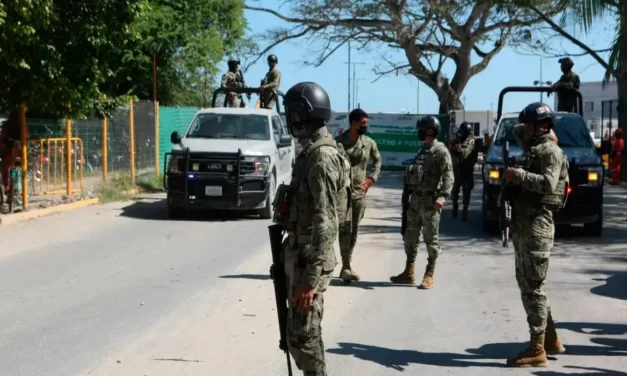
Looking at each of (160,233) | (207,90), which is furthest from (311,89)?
(207,90)

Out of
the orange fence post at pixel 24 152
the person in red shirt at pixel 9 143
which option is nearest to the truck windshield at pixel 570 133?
the orange fence post at pixel 24 152

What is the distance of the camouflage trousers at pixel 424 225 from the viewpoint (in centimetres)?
964

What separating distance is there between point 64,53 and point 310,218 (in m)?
12.5

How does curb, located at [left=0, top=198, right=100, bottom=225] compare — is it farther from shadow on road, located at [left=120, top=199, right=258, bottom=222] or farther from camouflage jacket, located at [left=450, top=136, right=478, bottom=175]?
camouflage jacket, located at [left=450, top=136, right=478, bottom=175]

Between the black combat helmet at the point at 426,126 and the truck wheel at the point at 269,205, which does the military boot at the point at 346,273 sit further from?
the truck wheel at the point at 269,205

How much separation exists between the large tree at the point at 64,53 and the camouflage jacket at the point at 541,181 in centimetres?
1008

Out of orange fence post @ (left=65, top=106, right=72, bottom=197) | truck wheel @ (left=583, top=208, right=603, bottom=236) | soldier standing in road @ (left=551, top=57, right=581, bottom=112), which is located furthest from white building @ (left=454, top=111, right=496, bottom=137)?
truck wheel @ (left=583, top=208, right=603, bottom=236)

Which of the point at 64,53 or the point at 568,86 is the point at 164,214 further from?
the point at 568,86

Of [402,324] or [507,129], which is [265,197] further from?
[402,324]

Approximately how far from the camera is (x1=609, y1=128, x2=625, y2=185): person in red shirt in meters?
26.0

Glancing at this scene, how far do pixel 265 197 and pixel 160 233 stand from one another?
2.45 m

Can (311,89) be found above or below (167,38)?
below

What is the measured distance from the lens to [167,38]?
32.8 m

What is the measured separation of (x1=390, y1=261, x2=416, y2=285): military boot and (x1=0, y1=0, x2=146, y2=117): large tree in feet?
25.3
